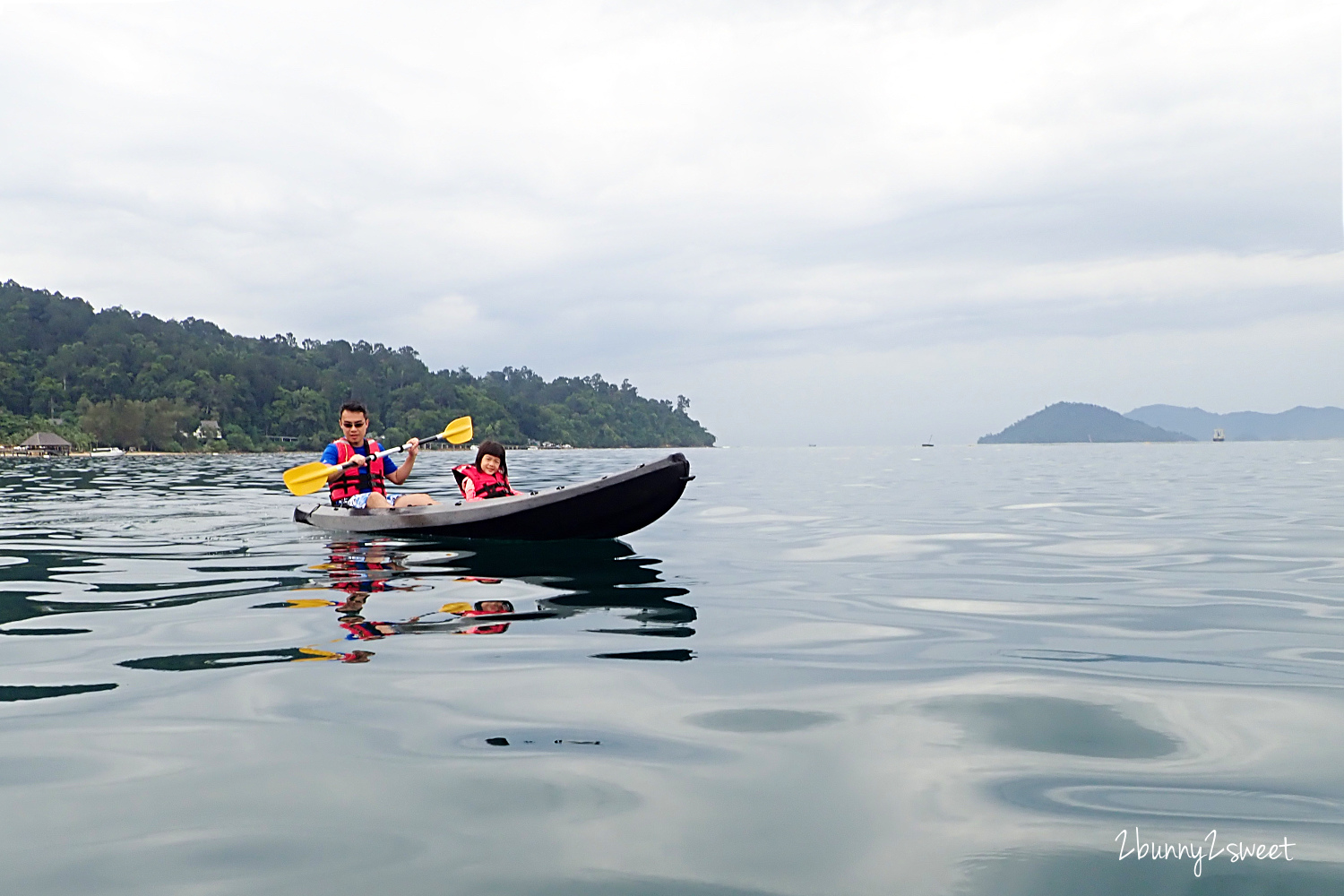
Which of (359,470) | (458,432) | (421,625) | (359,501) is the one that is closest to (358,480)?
(359,470)

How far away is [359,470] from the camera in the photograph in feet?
35.7

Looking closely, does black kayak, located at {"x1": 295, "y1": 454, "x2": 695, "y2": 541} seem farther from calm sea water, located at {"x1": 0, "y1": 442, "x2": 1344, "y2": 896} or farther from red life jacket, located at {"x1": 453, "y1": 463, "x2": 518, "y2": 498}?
calm sea water, located at {"x1": 0, "y1": 442, "x2": 1344, "y2": 896}

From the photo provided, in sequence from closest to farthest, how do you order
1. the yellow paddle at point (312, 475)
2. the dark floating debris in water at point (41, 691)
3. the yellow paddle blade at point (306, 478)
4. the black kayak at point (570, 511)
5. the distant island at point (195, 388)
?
the dark floating debris in water at point (41, 691)
the black kayak at point (570, 511)
the yellow paddle at point (312, 475)
the yellow paddle blade at point (306, 478)
the distant island at point (195, 388)

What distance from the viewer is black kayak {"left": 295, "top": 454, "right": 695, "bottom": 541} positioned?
28.2ft

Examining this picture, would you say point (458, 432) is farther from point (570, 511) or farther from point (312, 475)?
point (570, 511)

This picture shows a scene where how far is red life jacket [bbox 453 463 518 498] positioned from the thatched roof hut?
8287 cm

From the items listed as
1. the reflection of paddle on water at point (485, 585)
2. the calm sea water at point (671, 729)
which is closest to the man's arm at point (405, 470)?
the reflection of paddle on water at point (485, 585)

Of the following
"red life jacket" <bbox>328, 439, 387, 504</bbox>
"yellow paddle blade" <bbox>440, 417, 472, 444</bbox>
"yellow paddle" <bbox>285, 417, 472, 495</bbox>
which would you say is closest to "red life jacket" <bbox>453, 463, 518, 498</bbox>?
"yellow paddle" <bbox>285, 417, 472, 495</bbox>

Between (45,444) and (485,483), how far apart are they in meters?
83.6

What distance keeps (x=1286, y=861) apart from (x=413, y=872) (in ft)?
7.26

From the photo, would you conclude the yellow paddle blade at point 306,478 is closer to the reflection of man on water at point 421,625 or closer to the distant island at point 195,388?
the reflection of man on water at point 421,625

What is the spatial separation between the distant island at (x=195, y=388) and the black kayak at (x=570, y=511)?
88.4 metres

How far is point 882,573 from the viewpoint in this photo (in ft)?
24.4

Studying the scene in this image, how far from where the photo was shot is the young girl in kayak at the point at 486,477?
980 cm
